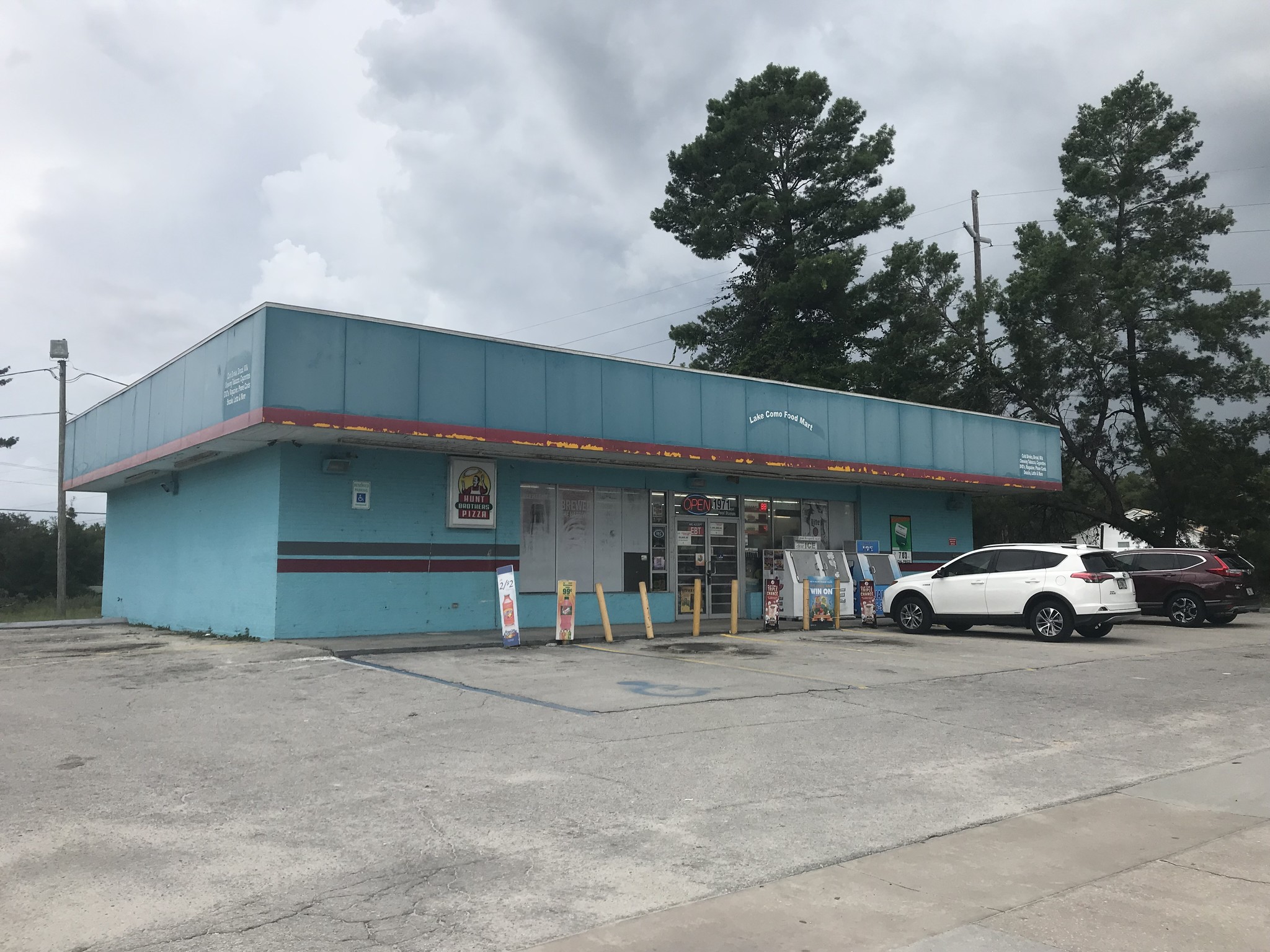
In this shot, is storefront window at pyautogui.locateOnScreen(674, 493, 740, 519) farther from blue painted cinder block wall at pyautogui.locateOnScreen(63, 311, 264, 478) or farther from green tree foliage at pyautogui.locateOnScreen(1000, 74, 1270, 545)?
green tree foliage at pyautogui.locateOnScreen(1000, 74, 1270, 545)

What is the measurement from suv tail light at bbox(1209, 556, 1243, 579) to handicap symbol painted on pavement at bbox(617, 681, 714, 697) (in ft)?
51.8

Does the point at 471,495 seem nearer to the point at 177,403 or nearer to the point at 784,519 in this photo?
the point at 177,403

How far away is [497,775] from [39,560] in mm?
54932

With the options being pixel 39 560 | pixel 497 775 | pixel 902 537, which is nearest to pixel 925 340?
pixel 902 537

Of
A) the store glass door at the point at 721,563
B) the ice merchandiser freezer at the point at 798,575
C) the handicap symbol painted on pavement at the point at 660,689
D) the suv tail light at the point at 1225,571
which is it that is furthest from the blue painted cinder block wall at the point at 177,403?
the suv tail light at the point at 1225,571

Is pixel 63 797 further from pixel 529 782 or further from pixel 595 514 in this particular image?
pixel 595 514

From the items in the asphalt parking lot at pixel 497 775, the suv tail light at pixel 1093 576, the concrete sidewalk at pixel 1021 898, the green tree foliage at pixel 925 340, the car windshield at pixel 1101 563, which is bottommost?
the concrete sidewalk at pixel 1021 898

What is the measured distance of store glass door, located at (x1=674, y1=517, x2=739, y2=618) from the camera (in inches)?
794

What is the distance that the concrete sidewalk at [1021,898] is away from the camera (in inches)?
162

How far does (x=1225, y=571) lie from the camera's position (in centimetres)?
2097

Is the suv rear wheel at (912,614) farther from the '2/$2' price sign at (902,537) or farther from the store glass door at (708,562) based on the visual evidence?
the '2/$2' price sign at (902,537)

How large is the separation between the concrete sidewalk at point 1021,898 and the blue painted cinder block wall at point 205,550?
12107 millimetres

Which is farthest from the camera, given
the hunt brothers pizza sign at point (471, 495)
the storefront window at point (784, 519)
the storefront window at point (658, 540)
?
the storefront window at point (784, 519)

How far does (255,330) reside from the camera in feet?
45.2
